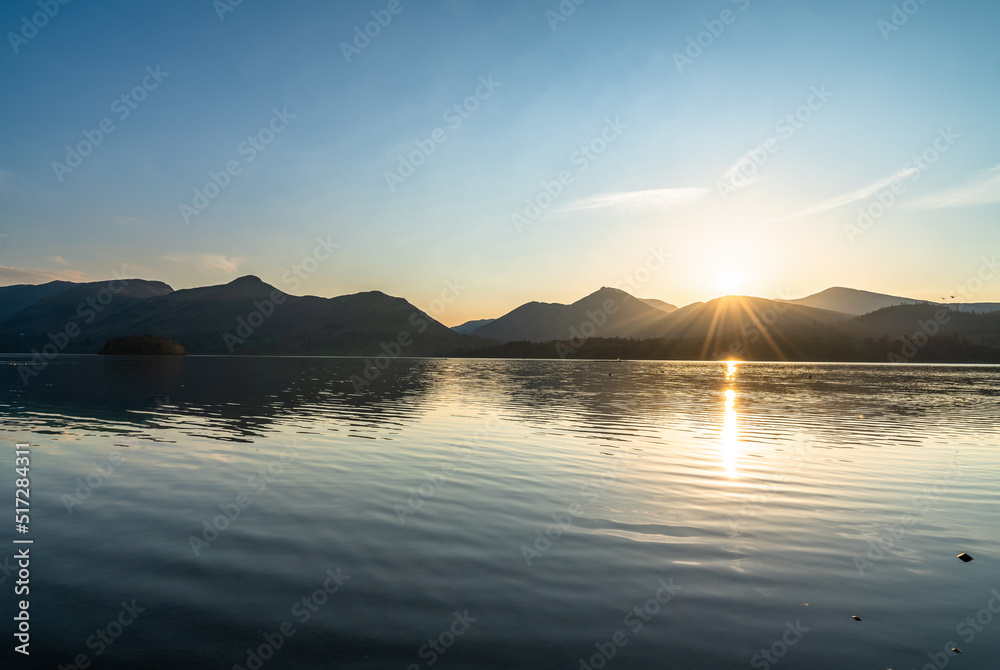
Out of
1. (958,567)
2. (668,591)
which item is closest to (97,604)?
(668,591)

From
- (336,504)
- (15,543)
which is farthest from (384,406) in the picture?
(15,543)

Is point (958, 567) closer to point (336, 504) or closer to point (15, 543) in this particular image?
point (336, 504)

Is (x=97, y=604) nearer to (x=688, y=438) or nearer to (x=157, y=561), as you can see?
(x=157, y=561)

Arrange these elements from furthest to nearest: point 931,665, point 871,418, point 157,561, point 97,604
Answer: point 871,418 → point 157,561 → point 97,604 → point 931,665

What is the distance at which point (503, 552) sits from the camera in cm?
1292

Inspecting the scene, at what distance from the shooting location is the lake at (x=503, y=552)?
8.55 metres

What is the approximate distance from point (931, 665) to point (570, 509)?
32.0 ft

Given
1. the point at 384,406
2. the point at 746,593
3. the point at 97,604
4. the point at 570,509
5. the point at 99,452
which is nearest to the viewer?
the point at 97,604

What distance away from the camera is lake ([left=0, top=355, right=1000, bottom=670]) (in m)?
8.55

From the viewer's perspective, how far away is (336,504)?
1717 cm

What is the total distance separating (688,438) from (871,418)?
67.8ft

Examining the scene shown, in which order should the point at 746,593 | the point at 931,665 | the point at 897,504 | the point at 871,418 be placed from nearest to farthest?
the point at 931,665, the point at 746,593, the point at 897,504, the point at 871,418

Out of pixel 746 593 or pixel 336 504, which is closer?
pixel 746 593

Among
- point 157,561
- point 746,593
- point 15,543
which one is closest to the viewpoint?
point 746,593
